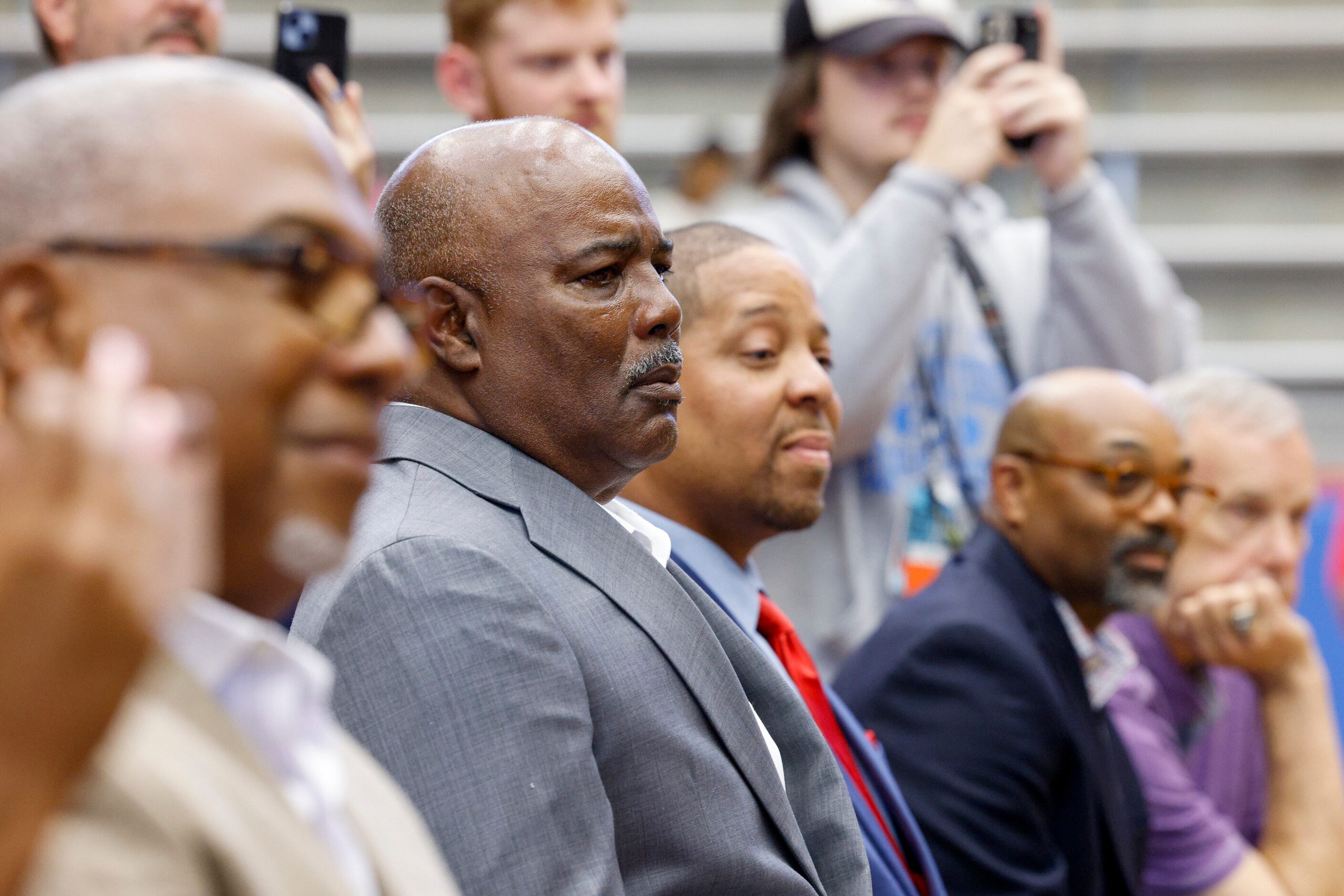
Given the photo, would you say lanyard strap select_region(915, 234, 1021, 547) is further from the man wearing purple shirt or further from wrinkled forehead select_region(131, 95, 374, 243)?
wrinkled forehead select_region(131, 95, 374, 243)

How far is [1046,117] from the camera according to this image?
11.7 feet

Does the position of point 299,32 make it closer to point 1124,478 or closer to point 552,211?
point 552,211

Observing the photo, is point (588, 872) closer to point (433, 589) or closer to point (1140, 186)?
point (433, 589)

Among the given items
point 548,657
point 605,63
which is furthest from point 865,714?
point 605,63

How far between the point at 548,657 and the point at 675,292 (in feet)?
3.35

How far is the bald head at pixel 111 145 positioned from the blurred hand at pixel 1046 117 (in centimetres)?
266

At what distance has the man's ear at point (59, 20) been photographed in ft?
9.13

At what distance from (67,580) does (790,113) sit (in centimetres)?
309

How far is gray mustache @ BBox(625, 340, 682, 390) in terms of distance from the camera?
1919mm

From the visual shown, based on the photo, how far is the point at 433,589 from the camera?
1.65m

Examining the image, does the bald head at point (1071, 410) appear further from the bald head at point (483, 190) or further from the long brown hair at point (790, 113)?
the bald head at point (483, 190)

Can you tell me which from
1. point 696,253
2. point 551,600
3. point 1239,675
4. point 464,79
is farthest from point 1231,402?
point 551,600

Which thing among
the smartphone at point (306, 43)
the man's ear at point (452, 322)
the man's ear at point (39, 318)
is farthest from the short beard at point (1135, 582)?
the man's ear at point (39, 318)

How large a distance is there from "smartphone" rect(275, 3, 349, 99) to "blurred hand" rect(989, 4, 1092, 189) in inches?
55.4
